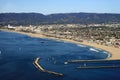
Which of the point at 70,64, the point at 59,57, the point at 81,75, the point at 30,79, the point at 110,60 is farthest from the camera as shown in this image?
the point at 59,57

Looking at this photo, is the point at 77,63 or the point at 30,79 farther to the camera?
the point at 77,63

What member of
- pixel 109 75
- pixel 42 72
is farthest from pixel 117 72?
pixel 42 72

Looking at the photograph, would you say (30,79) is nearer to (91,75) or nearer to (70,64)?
(91,75)

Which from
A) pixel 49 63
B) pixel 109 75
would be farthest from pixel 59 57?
pixel 109 75

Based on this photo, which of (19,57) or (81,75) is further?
(19,57)

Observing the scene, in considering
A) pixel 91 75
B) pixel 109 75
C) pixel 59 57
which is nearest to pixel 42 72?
pixel 91 75

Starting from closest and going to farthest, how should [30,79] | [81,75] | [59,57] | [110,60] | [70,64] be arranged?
[30,79], [81,75], [70,64], [110,60], [59,57]

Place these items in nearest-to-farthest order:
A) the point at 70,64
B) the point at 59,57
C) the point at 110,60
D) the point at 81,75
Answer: the point at 81,75 < the point at 70,64 < the point at 110,60 < the point at 59,57

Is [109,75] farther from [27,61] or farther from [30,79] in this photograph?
[27,61]
